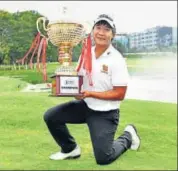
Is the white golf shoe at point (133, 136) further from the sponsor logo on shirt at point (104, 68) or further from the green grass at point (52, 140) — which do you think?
the sponsor logo on shirt at point (104, 68)

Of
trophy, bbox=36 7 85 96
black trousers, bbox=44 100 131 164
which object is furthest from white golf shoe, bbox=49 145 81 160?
trophy, bbox=36 7 85 96

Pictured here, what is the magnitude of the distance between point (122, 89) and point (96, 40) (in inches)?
9.7

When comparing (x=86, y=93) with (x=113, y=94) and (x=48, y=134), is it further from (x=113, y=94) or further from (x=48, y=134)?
(x=48, y=134)

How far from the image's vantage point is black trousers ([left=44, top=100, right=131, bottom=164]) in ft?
7.51

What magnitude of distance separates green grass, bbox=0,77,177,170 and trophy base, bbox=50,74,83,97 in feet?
1.25

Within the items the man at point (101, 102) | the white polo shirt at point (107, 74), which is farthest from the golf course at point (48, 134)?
the white polo shirt at point (107, 74)

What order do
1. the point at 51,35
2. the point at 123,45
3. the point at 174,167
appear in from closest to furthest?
the point at 174,167 → the point at 51,35 → the point at 123,45

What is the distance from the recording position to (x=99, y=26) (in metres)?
2.23

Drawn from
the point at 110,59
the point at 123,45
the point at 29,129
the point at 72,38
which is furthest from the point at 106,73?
the point at 123,45

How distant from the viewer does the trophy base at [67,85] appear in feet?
7.13

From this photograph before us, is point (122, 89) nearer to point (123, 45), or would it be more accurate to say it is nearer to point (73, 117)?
point (73, 117)

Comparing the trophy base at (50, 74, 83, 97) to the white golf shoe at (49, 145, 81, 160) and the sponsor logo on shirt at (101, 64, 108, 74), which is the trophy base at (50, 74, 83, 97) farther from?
the white golf shoe at (49, 145, 81, 160)

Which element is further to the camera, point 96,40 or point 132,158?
point 132,158

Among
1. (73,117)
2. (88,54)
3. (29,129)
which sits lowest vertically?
(29,129)
